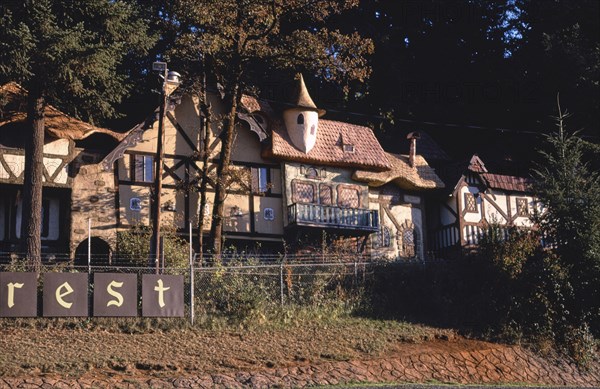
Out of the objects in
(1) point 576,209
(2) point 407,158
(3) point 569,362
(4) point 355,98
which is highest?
(4) point 355,98

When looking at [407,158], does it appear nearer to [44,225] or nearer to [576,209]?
[576,209]


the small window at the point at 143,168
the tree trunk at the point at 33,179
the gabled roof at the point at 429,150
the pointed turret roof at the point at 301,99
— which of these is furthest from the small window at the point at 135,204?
the gabled roof at the point at 429,150

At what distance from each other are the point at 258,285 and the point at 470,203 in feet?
52.4

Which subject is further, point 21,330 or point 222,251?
point 222,251

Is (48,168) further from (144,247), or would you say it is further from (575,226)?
(575,226)

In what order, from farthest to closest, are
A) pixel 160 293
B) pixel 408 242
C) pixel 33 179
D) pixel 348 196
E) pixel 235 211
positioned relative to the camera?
pixel 408 242 < pixel 348 196 < pixel 235 211 < pixel 33 179 < pixel 160 293

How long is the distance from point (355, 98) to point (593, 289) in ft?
63.1

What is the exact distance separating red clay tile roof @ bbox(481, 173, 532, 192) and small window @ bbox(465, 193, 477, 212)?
98cm

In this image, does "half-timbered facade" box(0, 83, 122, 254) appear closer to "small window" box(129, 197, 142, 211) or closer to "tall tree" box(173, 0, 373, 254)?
"small window" box(129, 197, 142, 211)

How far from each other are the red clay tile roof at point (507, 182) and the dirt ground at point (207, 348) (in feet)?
46.8

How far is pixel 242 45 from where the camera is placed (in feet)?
137

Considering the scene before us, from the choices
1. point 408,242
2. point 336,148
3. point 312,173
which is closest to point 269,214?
point 312,173

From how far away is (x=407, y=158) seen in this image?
49188 mm

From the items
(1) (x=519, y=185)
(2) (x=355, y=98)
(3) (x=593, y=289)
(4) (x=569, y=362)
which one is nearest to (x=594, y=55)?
(1) (x=519, y=185)
